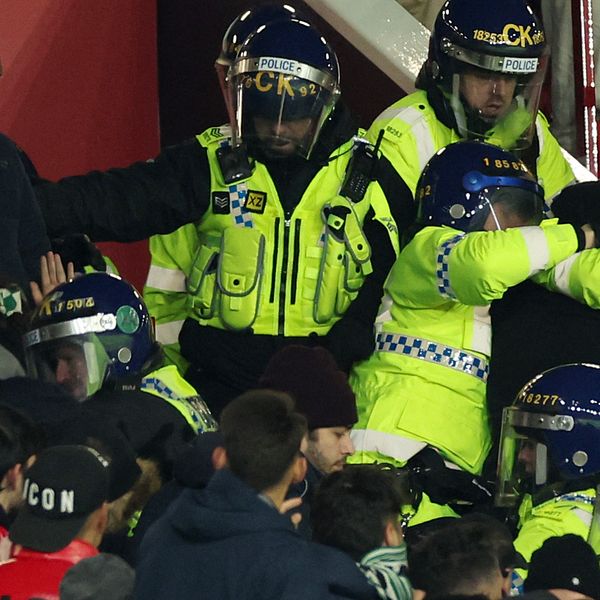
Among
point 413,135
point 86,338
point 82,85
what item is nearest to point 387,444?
point 86,338

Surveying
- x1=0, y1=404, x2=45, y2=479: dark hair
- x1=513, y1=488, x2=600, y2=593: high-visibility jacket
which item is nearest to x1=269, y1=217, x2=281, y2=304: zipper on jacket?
x1=513, y1=488, x2=600, y2=593: high-visibility jacket

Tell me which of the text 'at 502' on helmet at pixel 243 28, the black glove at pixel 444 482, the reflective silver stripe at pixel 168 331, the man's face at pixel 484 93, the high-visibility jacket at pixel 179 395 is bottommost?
the black glove at pixel 444 482

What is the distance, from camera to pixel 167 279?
6.10 metres

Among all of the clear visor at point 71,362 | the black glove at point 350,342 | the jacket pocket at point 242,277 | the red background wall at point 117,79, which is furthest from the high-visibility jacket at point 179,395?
the red background wall at point 117,79

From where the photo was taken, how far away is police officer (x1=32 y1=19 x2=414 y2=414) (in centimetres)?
582

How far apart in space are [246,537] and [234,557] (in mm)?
48

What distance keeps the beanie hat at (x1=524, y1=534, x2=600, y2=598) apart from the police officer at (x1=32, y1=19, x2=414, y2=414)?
1357 millimetres

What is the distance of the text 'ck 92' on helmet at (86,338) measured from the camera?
17.0 ft

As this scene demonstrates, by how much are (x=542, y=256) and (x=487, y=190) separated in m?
0.32

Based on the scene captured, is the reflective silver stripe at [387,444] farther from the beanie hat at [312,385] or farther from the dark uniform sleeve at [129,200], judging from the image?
the dark uniform sleeve at [129,200]

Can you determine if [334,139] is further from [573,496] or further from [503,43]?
[573,496]

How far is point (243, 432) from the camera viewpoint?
3824mm

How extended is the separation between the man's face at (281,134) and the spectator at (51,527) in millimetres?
2099

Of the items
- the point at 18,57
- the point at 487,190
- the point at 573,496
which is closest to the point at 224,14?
the point at 18,57
